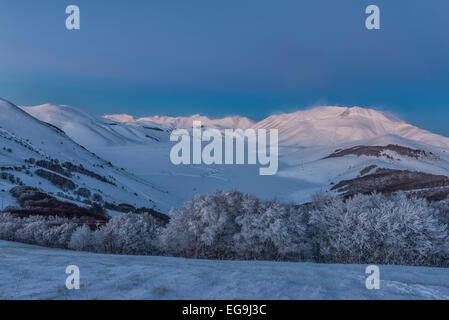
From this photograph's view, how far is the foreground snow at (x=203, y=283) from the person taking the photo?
8828mm

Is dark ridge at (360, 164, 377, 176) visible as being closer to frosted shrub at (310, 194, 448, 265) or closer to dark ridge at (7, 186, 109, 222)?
frosted shrub at (310, 194, 448, 265)

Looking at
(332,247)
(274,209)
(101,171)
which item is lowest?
(332,247)

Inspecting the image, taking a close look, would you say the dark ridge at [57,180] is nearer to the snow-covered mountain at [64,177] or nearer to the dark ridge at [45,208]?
the snow-covered mountain at [64,177]

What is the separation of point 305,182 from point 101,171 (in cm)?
4943

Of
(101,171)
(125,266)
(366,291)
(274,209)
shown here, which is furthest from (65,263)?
(101,171)

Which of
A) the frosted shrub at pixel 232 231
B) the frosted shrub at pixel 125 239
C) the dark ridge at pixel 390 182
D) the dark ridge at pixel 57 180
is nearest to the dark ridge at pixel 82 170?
the dark ridge at pixel 57 180

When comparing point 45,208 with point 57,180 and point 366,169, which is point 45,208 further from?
point 366,169

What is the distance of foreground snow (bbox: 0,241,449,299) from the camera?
29.0 feet

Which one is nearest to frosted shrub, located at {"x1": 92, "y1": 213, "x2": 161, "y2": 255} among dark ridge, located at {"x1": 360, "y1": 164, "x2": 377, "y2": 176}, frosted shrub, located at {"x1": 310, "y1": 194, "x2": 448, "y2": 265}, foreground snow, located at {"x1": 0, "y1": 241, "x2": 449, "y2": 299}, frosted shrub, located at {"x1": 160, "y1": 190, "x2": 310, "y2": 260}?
frosted shrub, located at {"x1": 160, "y1": 190, "x2": 310, "y2": 260}

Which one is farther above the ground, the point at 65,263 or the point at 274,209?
the point at 274,209

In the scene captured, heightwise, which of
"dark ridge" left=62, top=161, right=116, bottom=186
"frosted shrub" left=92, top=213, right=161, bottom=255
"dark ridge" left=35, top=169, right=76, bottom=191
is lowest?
"frosted shrub" left=92, top=213, right=161, bottom=255

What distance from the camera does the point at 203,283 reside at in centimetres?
985

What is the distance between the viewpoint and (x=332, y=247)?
70.3 feet
